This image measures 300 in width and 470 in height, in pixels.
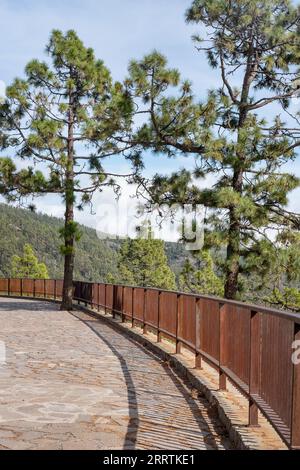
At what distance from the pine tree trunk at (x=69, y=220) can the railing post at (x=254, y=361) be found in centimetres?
2083

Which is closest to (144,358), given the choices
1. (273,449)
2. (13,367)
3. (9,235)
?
(13,367)

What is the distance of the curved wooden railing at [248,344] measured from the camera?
4594 mm

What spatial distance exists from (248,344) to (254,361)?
1.09 feet

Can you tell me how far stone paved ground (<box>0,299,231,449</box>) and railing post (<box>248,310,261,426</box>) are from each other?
366 millimetres

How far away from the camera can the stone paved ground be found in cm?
562

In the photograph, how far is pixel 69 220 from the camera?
27.1 metres

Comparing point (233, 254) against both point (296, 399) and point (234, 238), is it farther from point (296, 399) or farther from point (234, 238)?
point (296, 399)

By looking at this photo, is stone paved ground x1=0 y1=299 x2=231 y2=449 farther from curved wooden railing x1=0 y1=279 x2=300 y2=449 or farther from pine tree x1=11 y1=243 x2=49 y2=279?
pine tree x1=11 y1=243 x2=49 y2=279

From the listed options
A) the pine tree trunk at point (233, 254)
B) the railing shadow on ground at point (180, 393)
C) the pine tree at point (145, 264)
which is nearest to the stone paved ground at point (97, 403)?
the railing shadow on ground at point (180, 393)

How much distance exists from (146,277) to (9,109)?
54.4 meters

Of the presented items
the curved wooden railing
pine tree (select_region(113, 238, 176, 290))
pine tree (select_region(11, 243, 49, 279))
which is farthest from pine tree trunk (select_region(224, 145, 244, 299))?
pine tree (select_region(11, 243, 49, 279))

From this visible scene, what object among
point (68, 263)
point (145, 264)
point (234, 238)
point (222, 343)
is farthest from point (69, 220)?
point (145, 264)

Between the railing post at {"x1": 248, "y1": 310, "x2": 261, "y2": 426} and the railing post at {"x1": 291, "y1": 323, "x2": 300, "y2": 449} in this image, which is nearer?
the railing post at {"x1": 291, "y1": 323, "x2": 300, "y2": 449}
